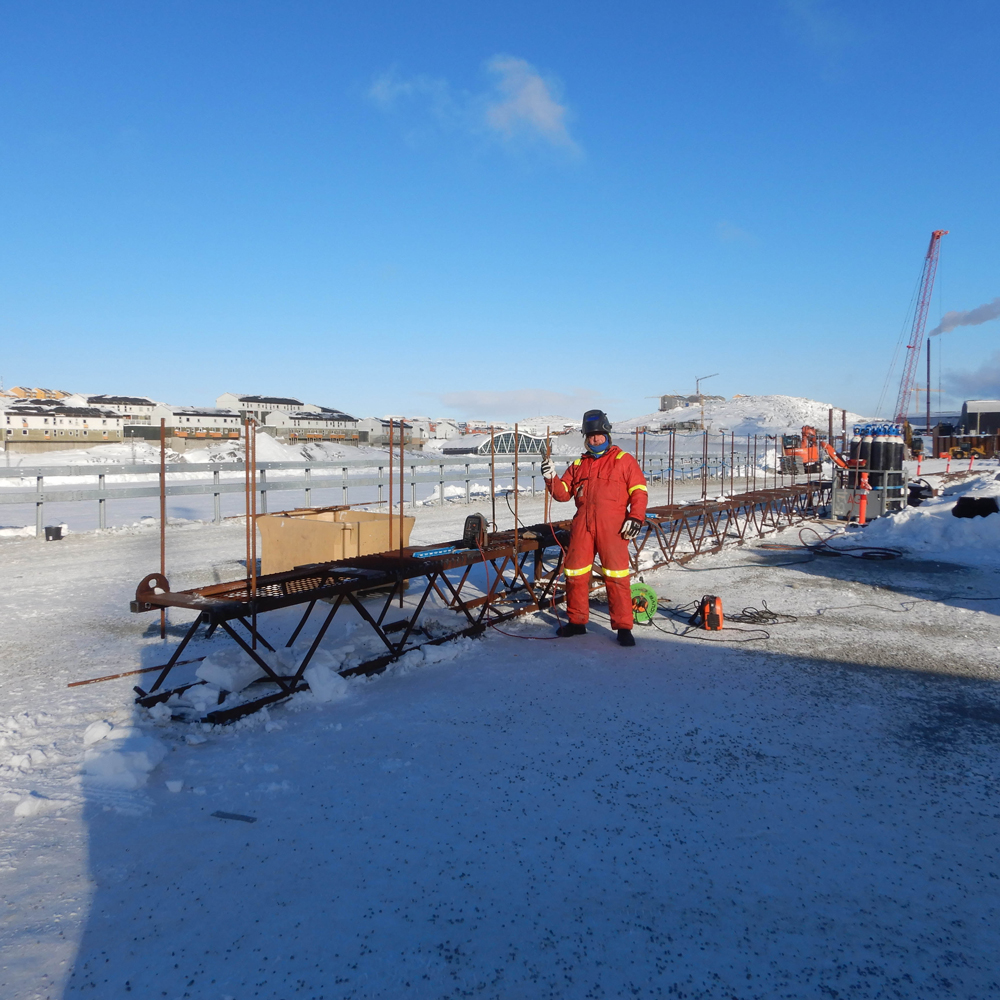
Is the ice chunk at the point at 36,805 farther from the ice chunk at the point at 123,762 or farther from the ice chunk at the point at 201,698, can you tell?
the ice chunk at the point at 201,698

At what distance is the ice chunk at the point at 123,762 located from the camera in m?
3.32

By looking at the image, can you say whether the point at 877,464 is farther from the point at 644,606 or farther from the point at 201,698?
the point at 201,698

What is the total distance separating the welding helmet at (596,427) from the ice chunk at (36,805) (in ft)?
15.4

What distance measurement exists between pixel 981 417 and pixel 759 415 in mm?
46276

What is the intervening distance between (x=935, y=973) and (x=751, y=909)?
22.0 inches

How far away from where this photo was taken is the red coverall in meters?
5.91

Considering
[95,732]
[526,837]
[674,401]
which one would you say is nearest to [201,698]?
[95,732]

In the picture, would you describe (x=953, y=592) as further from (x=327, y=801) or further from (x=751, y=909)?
(x=327, y=801)

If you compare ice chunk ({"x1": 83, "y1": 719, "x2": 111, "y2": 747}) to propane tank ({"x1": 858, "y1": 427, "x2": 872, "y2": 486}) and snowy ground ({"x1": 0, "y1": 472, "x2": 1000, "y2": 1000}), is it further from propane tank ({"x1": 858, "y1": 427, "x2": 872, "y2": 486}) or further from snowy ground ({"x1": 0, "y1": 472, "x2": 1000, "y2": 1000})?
propane tank ({"x1": 858, "y1": 427, "x2": 872, "y2": 486})

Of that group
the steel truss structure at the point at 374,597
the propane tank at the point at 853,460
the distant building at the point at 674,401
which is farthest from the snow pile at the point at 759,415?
the steel truss structure at the point at 374,597

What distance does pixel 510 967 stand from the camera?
2186mm

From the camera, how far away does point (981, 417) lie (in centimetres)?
6738

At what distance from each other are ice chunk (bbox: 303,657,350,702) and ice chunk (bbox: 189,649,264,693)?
41 cm

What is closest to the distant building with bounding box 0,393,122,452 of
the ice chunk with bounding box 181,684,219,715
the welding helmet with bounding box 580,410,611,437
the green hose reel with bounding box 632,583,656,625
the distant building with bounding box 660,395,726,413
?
the welding helmet with bounding box 580,410,611,437
